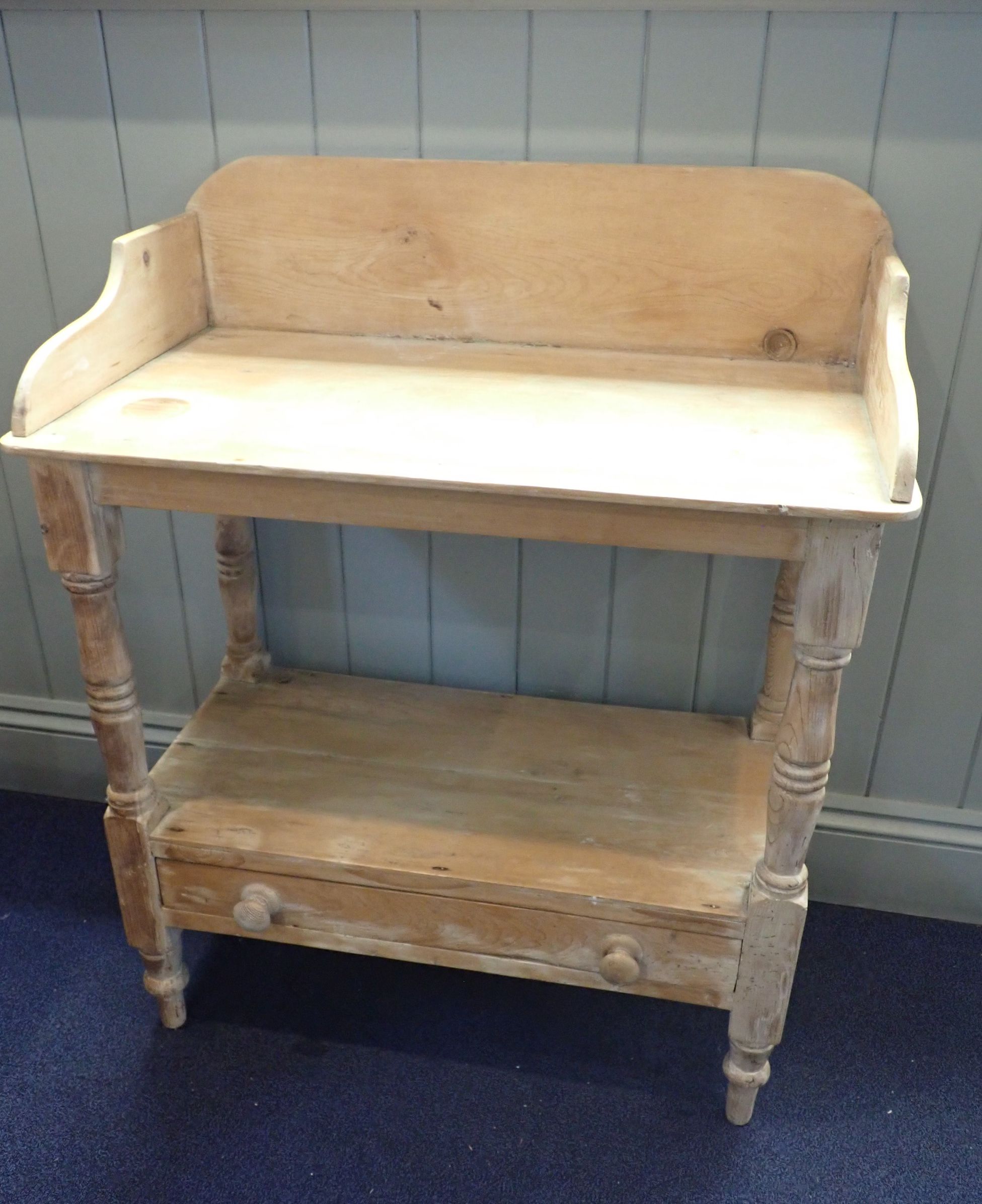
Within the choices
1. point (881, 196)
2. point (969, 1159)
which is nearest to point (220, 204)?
point (881, 196)

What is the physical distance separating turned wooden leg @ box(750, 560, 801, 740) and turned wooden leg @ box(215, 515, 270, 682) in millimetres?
810

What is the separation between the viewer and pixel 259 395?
1354 millimetres

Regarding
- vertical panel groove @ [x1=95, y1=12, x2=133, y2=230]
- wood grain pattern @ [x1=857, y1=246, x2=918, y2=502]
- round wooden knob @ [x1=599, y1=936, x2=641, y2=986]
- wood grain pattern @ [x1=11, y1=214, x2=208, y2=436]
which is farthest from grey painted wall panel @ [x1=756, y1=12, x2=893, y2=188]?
round wooden knob @ [x1=599, y1=936, x2=641, y2=986]

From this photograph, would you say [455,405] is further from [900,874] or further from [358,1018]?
[900,874]

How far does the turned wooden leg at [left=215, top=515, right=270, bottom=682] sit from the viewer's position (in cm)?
174

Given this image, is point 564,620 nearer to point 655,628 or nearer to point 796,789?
point 655,628

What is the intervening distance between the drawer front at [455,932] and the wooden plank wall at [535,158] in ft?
1.65

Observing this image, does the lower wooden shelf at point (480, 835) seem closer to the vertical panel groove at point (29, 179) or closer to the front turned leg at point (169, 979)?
the front turned leg at point (169, 979)

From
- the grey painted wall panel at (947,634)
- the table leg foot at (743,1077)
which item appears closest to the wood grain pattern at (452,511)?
the grey painted wall panel at (947,634)

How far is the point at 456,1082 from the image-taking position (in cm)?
155

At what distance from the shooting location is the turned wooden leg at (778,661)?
1626mm

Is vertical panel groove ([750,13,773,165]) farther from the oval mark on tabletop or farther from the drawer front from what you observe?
the drawer front

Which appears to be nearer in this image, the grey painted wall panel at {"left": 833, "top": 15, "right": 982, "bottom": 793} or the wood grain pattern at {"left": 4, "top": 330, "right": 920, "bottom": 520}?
the wood grain pattern at {"left": 4, "top": 330, "right": 920, "bottom": 520}

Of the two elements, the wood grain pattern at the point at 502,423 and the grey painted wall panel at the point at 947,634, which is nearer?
the wood grain pattern at the point at 502,423
